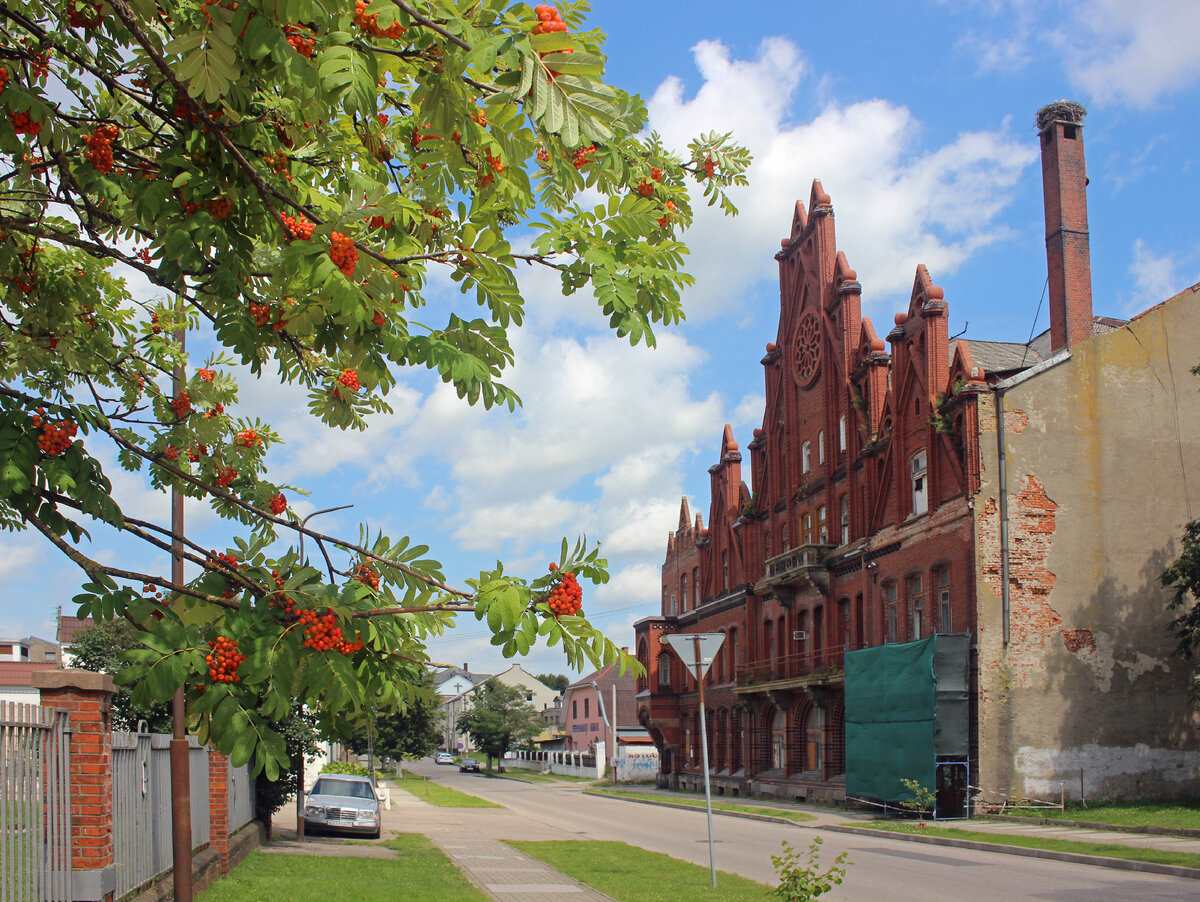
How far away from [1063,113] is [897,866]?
24.7 metres

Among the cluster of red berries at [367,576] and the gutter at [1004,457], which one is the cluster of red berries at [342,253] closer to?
the cluster of red berries at [367,576]

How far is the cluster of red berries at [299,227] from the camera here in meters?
4.32

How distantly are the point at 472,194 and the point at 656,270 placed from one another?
1058mm

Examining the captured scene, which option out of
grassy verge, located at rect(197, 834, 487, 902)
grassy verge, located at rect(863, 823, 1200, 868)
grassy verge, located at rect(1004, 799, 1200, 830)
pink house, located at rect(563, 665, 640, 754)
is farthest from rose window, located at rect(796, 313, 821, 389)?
pink house, located at rect(563, 665, 640, 754)

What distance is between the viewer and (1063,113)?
33.0 m

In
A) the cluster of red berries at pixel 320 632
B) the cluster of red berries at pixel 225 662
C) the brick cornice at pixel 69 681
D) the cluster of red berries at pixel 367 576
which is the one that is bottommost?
the brick cornice at pixel 69 681

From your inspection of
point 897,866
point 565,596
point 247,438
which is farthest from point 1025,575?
point 565,596

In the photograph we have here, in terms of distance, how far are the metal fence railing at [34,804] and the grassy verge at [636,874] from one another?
24.5 feet

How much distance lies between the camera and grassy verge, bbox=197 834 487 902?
12711 mm

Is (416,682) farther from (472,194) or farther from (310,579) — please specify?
(472,194)

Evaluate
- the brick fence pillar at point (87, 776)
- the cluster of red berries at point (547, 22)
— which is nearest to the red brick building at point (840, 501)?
the brick fence pillar at point (87, 776)

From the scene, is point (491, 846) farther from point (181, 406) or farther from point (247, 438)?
point (181, 406)

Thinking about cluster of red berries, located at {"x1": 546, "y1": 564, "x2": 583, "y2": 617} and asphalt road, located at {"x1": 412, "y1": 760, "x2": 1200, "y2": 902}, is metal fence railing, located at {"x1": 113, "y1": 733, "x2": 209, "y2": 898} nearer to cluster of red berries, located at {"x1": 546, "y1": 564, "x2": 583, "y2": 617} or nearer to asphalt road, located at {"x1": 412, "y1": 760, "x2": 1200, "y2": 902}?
cluster of red berries, located at {"x1": 546, "y1": 564, "x2": 583, "y2": 617}

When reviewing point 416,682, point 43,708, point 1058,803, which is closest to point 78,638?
point 43,708
